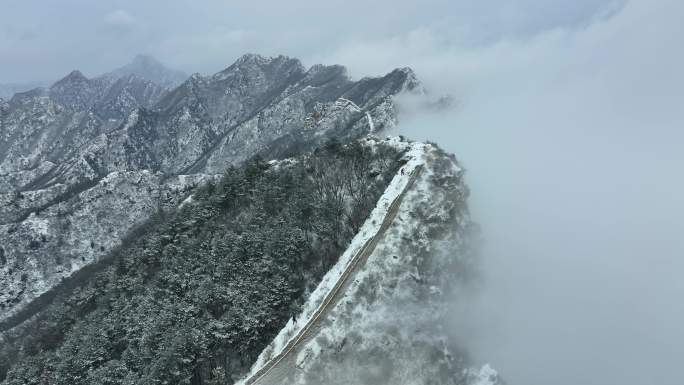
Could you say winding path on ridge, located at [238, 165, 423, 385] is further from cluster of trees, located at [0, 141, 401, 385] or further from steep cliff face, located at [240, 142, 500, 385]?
cluster of trees, located at [0, 141, 401, 385]

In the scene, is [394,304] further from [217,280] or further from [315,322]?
[217,280]

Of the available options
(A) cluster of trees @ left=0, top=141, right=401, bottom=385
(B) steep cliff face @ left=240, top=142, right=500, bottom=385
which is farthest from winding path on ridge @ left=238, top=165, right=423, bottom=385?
(A) cluster of trees @ left=0, top=141, right=401, bottom=385

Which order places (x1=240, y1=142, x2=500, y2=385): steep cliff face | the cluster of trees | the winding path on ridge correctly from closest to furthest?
the winding path on ridge
(x1=240, y1=142, x2=500, y2=385): steep cliff face
the cluster of trees

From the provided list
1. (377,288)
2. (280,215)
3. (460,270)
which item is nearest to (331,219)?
(280,215)

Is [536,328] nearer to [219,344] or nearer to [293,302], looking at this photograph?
[293,302]

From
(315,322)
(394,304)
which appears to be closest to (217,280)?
(315,322)

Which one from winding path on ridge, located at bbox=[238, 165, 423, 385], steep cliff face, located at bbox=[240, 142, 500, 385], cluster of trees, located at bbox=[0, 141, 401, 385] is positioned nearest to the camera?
winding path on ridge, located at bbox=[238, 165, 423, 385]

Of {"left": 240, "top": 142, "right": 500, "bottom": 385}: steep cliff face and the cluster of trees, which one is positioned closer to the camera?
{"left": 240, "top": 142, "right": 500, "bottom": 385}: steep cliff face
